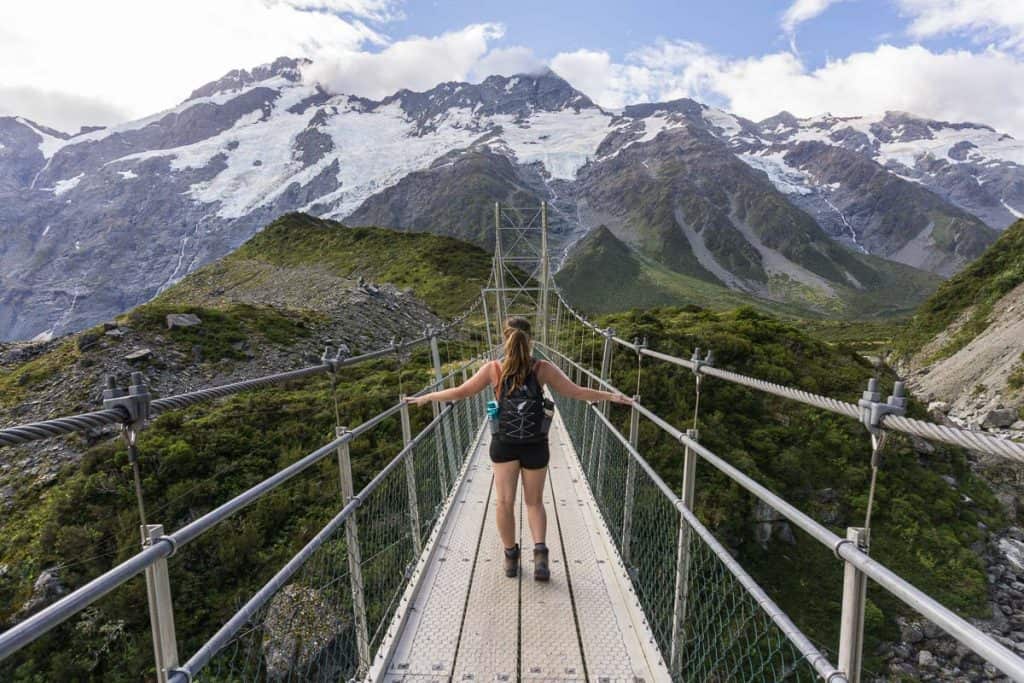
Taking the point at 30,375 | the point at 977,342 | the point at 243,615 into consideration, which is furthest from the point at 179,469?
the point at 977,342

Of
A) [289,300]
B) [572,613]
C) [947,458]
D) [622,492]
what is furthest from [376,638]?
[289,300]

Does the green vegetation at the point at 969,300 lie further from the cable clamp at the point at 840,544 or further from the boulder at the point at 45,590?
the boulder at the point at 45,590

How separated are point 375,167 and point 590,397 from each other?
6616 inches

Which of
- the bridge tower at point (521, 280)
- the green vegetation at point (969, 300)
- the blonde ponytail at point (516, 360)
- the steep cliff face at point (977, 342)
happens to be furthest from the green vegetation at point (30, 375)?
the green vegetation at point (969, 300)

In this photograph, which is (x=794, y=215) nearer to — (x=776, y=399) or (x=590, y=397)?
(x=776, y=399)

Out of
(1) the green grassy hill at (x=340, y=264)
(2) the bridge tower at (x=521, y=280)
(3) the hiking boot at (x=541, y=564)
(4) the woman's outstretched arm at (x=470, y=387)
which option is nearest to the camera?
(4) the woman's outstretched arm at (x=470, y=387)

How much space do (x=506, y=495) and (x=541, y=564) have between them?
459mm

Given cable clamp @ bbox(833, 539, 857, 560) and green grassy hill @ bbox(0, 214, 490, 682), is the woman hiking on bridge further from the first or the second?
cable clamp @ bbox(833, 539, 857, 560)

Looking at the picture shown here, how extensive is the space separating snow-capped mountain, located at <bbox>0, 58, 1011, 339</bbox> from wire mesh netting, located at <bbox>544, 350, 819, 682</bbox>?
110 m

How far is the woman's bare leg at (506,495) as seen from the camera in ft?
9.45

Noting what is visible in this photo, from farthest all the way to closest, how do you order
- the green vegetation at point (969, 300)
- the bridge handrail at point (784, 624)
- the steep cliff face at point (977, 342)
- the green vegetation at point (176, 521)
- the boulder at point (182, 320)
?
1. the green vegetation at point (969, 300)
2. the steep cliff face at point (977, 342)
3. the boulder at point (182, 320)
4. the green vegetation at point (176, 521)
5. the bridge handrail at point (784, 624)

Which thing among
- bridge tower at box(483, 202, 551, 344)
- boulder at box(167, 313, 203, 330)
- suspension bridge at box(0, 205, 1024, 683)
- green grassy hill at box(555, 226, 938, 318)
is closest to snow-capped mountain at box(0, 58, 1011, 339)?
green grassy hill at box(555, 226, 938, 318)

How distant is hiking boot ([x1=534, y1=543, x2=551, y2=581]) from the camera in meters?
2.98

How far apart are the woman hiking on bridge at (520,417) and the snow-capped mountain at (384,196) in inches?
4388
